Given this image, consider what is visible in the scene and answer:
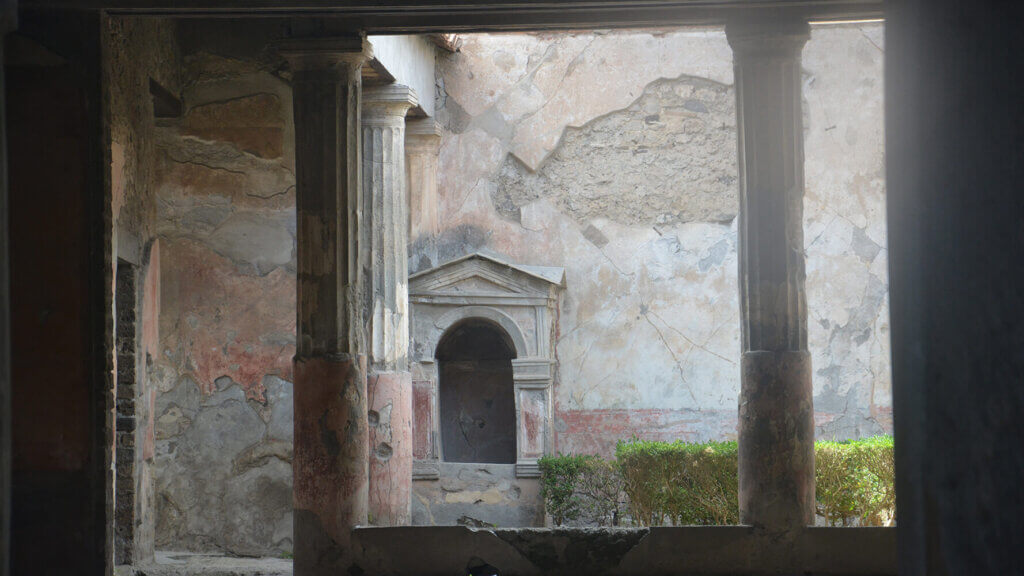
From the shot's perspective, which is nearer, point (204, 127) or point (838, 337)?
point (204, 127)

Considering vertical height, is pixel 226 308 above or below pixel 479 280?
below

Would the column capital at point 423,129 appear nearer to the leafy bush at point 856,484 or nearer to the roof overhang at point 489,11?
the roof overhang at point 489,11

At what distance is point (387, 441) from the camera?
29.9ft

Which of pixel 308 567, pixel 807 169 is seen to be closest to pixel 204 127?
pixel 308 567

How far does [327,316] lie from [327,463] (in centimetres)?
90

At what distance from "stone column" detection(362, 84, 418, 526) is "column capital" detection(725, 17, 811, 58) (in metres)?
4.37

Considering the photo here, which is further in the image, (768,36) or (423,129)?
(423,129)

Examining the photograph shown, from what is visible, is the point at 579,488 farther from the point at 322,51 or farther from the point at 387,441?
the point at 322,51

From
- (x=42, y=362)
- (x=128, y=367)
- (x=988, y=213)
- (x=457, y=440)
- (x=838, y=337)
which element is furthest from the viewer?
(x=457, y=440)

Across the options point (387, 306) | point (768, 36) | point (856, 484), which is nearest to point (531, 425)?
point (387, 306)

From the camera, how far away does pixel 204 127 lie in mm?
8992

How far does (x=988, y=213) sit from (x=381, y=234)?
8.82 meters

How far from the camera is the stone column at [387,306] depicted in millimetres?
9133

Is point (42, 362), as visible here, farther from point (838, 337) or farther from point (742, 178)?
point (838, 337)
